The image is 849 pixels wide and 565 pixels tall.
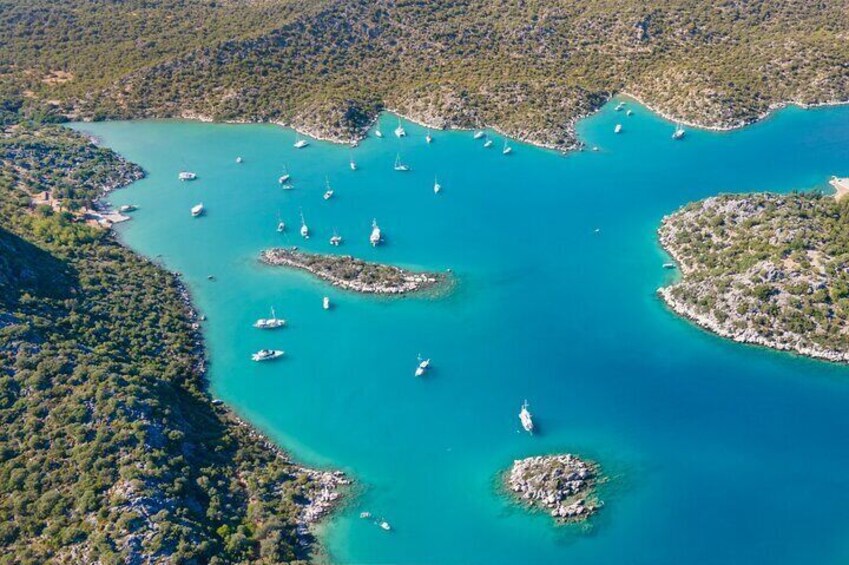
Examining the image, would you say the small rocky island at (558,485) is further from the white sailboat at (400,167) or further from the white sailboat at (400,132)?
the white sailboat at (400,132)

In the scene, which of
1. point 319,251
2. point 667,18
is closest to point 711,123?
point 667,18

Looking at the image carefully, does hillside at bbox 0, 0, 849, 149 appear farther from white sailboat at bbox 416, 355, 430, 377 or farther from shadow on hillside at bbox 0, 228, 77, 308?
white sailboat at bbox 416, 355, 430, 377

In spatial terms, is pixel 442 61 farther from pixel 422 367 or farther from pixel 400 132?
pixel 422 367

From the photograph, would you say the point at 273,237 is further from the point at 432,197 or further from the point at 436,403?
the point at 436,403

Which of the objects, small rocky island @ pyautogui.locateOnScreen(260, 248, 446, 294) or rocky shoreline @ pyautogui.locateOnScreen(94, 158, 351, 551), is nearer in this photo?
rocky shoreline @ pyautogui.locateOnScreen(94, 158, 351, 551)

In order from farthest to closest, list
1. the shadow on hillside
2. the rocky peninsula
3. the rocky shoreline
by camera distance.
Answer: the rocky peninsula → the shadow on hillside → the rocky shoreline

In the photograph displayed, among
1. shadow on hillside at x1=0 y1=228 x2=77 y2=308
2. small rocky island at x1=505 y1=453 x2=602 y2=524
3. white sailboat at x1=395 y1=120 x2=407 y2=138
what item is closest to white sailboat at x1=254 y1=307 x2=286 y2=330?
shadow on hillside at x1=0 y1=228 x2=77 y2=308

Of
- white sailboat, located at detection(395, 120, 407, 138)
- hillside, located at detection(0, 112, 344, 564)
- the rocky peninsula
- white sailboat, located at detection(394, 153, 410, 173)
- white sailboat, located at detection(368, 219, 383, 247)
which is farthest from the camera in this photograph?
white sailboat, located at detection(395, 120, 407, 138)
